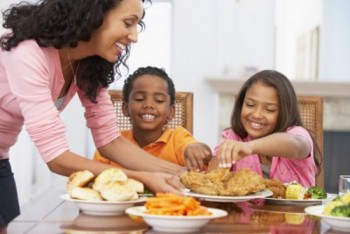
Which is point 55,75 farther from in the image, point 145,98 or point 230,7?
point 230,7

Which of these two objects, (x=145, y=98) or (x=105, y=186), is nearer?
(x=105, y=186)

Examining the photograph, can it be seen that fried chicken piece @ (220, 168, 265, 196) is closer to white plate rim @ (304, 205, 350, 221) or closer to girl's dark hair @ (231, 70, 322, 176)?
white plate rim @ (304, 205, 350, 221)

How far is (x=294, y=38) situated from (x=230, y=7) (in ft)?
2.48

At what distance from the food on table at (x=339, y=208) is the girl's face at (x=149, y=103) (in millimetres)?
1009

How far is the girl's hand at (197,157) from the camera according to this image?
6.67 feet

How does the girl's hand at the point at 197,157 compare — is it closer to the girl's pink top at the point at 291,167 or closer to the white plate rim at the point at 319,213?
the girl's pink top at the point at 291,167


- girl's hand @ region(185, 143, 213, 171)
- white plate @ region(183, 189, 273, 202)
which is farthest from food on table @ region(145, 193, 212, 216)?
girl's hand @ region(185, 143, 213, 171)

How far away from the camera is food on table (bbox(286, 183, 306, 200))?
1.67 metres

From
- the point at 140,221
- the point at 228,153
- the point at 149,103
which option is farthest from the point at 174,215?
the point at 149,103

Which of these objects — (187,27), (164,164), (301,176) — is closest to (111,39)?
(164,164)

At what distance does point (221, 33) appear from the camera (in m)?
5.01

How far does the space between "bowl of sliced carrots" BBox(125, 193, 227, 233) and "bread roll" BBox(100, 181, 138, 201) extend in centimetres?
12

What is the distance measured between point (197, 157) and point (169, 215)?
82 cm

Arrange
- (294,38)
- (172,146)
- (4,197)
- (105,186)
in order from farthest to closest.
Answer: (294,38) → (172,146) → (4,197) → (105,186)
